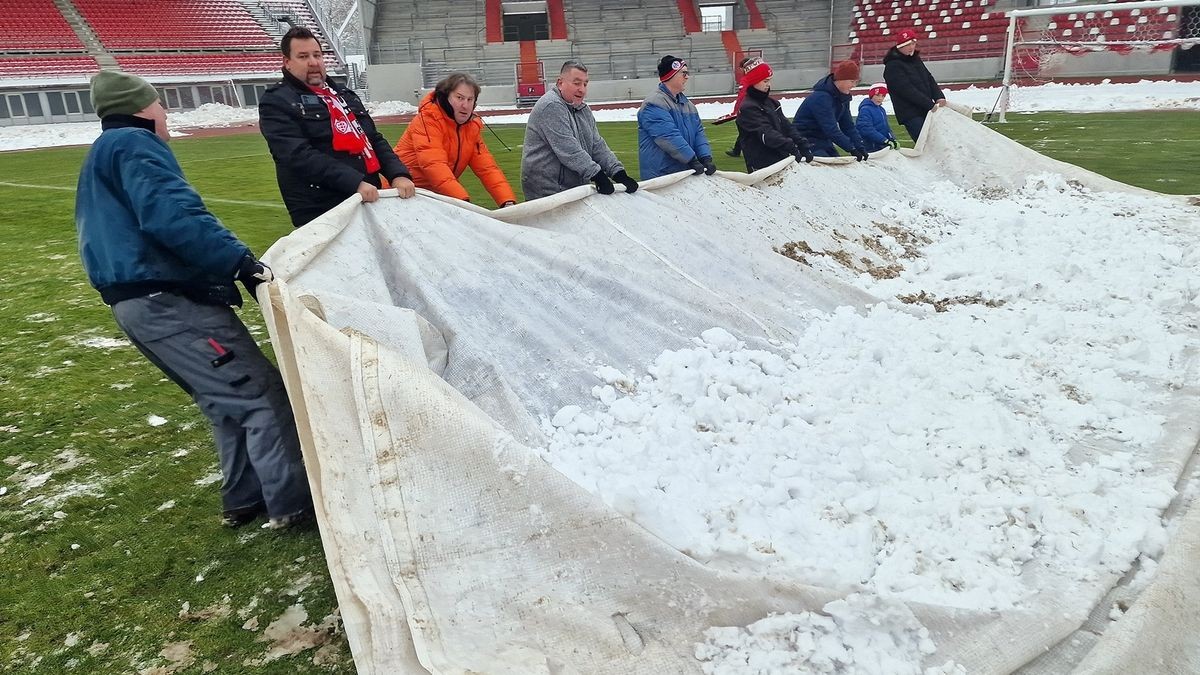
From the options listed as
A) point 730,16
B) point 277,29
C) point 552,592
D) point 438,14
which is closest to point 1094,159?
point 552,592

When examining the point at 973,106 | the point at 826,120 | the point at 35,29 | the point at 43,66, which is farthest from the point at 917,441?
the point at 35,29

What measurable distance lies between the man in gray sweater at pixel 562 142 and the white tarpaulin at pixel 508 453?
636 mm

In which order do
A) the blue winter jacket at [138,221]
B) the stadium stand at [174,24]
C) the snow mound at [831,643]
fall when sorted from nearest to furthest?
the snow mound at [831,643], the blue winter jacket at [138,221], the stadium stand at [174,24]

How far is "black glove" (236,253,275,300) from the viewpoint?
222 cm

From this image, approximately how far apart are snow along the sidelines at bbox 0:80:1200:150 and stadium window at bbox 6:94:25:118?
49 centimetres

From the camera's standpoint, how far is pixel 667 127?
5.05 m

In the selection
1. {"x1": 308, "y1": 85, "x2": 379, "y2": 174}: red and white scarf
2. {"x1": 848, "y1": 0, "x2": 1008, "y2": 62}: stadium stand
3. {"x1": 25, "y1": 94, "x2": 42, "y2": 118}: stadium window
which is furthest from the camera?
{"x1": 848, "y1": 0, "x2": 1008, "y2": 62}: stadium stand

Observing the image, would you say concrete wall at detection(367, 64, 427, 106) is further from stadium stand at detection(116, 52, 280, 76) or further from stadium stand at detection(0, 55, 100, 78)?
stadium stand at detection(0, 55, 100, 78)

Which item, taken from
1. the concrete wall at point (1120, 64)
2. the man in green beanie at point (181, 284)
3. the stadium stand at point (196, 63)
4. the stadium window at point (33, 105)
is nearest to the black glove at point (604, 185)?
the man in green beanie at point (181, 284)

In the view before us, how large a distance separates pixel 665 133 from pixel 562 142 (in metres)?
1.14

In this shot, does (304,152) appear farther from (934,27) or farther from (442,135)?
(934,27)

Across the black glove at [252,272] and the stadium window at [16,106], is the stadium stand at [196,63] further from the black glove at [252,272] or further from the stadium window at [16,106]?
the black glove at [252,272]

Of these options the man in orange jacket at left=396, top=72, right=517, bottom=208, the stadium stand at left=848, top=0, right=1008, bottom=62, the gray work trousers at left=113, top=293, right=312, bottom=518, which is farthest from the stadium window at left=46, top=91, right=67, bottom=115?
the gray work trousers at left=113, top=293, right=312, bottom=518

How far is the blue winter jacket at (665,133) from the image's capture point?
499 cm
